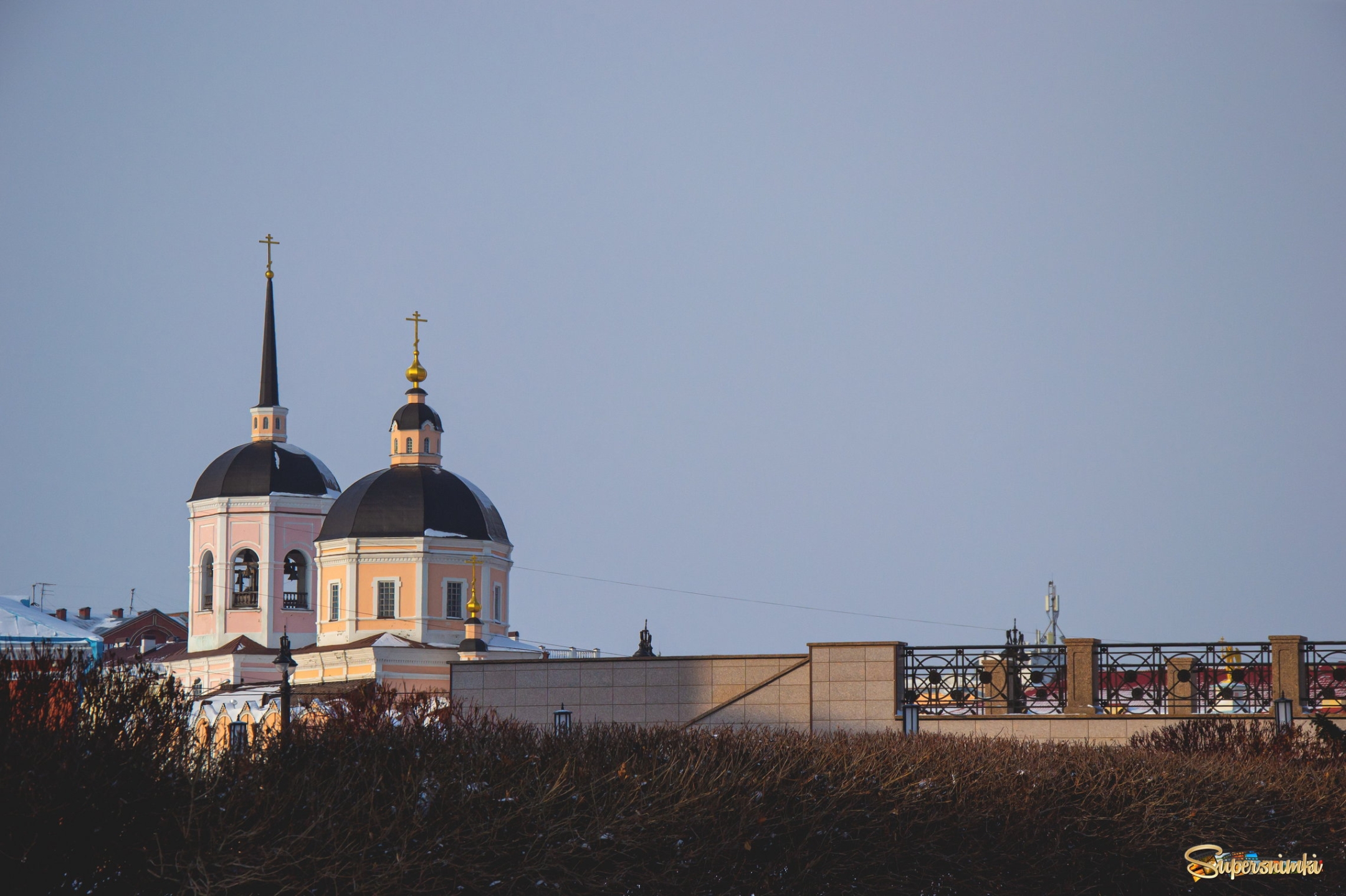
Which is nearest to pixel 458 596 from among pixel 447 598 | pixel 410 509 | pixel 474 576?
pixel 447 598

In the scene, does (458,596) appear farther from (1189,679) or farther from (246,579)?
(1189,679)

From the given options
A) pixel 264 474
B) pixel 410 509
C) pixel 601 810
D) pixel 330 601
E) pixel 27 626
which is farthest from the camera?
pixel 264 474

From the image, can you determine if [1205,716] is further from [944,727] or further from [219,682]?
[219,682]

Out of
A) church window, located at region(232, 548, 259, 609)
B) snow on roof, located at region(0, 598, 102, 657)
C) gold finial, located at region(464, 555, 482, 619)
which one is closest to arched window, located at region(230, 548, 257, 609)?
church window, located at region(232, 548, 259, 609)

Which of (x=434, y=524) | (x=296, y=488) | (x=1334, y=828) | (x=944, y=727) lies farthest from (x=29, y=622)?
(x=296, y=488)

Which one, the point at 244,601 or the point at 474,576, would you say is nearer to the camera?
the point at 474,576

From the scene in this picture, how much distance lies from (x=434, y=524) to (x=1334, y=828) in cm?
5126

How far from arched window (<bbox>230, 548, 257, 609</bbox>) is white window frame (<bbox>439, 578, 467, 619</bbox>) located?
8951 mm

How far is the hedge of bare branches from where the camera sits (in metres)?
13.3

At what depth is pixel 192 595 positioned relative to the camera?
74.1 meters

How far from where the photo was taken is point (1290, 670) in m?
24.8

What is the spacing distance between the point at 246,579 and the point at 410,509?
9.43 metres

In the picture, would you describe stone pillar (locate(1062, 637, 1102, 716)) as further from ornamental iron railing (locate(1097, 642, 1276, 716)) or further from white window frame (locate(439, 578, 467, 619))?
white window frame (locate(439, 578, 467, 619))

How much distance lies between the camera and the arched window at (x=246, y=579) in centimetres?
7288
